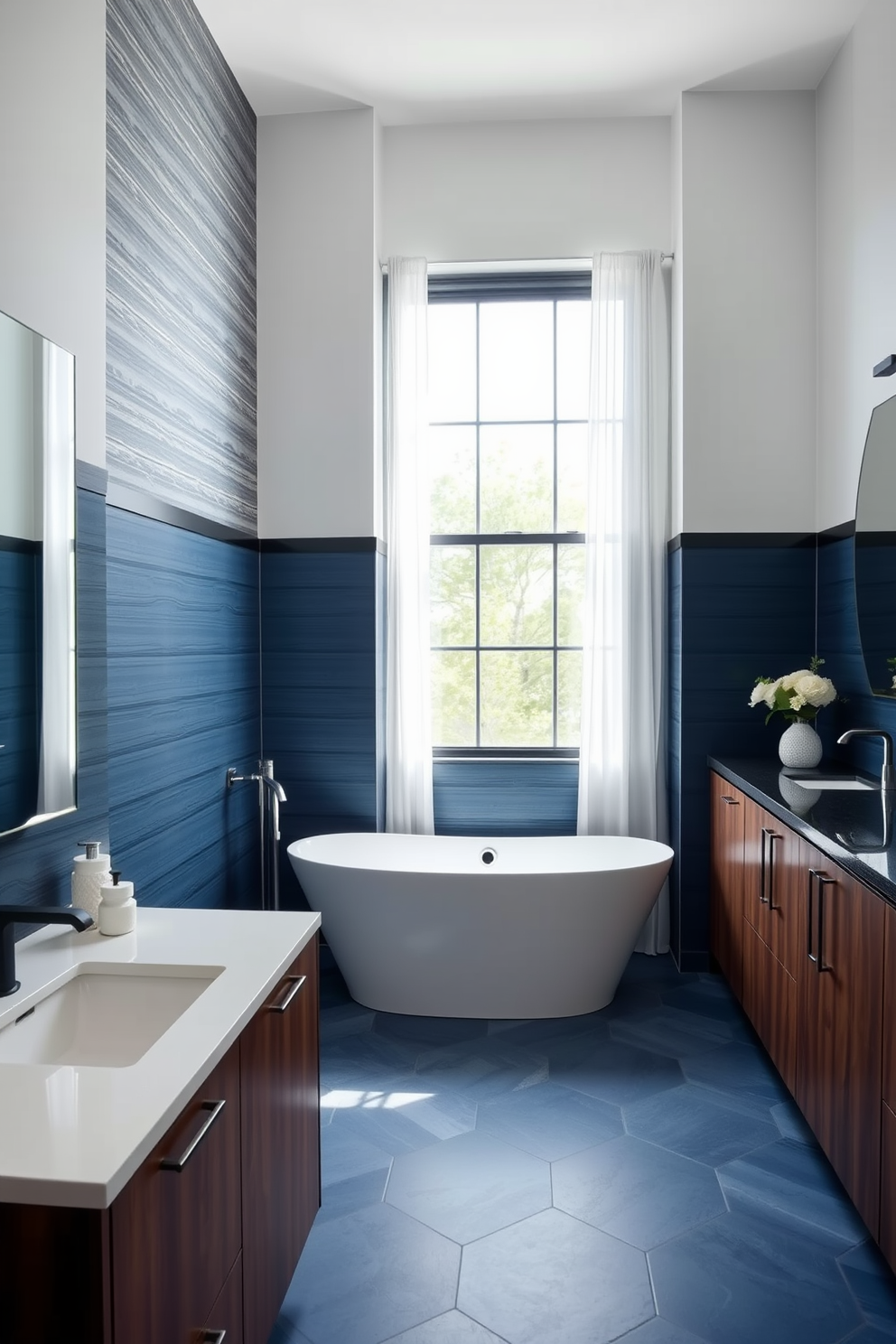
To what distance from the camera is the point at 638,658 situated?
12.1ft

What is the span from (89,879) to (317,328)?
2592mm

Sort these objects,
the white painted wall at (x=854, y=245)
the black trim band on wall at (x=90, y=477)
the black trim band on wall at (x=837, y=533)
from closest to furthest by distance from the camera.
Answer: the black trim band on wall at (x=90, y=477) < the white painted wall at (x=854, y=245) < the black trim band on wall at (x=837, y=533)

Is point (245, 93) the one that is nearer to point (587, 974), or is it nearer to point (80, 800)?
point (80, 800)

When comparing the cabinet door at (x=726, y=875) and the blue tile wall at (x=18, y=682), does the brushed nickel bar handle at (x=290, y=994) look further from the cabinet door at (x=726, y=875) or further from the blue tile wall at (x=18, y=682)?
the cabinet door at (x=726, y=875)

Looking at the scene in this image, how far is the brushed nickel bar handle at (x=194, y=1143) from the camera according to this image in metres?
1.05

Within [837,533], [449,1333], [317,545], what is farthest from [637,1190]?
[317,545]

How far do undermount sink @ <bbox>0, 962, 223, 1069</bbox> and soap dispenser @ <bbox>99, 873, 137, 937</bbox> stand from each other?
160 mm

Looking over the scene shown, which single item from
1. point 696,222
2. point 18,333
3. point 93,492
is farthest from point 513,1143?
point 696,222

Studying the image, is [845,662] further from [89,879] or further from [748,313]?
[89,879]

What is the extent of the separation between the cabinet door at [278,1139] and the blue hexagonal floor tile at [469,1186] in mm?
357

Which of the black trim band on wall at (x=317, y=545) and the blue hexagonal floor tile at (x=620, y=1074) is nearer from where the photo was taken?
the blue hexagonal floor tile at (x=620, y=1074)

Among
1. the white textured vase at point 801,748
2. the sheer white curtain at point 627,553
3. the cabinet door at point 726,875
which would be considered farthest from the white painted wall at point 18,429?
the white textured vase at point 801,748

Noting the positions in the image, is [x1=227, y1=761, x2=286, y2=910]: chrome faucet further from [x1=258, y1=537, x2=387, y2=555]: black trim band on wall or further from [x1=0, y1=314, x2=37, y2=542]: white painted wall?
[x1=0, y1=314, x2=37, y2=542]: white painted wall

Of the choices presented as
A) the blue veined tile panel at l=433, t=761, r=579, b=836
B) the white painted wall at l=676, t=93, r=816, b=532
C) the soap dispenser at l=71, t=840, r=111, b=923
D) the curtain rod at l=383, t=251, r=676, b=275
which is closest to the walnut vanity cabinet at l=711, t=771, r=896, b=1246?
the blue veined tile panel at l=433, t=761, r=579, b=836
